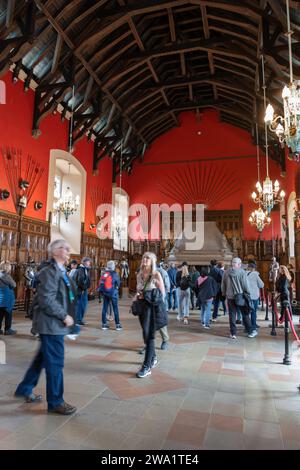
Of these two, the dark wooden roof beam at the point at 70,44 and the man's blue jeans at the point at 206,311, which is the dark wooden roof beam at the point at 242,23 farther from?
the man's blue jeans at the point at 206,311

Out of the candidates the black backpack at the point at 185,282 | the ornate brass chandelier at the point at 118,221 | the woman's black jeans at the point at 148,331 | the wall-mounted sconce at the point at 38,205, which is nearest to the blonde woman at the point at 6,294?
the woman's black jeans at the point at 148,331

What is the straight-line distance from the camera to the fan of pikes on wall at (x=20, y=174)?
23.2 ft

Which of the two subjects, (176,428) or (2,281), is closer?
(176,428)

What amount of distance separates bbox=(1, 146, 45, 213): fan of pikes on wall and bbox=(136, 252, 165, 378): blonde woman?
541 cm

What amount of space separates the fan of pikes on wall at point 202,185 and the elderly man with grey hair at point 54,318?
482 inches

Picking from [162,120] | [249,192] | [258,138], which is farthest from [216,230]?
[162,120]

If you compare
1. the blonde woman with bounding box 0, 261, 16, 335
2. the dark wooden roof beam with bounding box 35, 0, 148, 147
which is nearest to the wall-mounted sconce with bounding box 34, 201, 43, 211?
the blonde woman with bounding box 0, 261, 16, 335

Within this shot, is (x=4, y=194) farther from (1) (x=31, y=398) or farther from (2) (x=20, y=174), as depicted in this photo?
(1) (x=31, y=398)

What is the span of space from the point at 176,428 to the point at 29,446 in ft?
3.01

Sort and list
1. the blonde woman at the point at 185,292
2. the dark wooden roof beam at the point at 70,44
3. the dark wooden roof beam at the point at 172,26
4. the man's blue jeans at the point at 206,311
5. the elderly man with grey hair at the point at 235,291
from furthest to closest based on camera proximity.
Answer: the dark wooden roof beam at the point at 172,26 < the dark wooden roof beam at the point at 70,44 < the blonde woman at the point at 185,292 < the man's blue jeans at the point at 206,311 < the elderly man with grey hair at the point at 235,291

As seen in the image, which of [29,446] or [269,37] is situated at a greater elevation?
[269,37]

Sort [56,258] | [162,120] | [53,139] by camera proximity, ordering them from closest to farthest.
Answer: [56,258] → [53,139] → [162,120]
